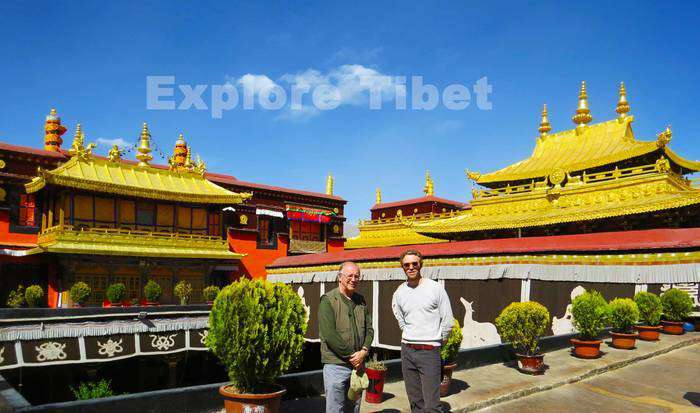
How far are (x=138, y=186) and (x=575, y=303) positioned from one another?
22921 mm

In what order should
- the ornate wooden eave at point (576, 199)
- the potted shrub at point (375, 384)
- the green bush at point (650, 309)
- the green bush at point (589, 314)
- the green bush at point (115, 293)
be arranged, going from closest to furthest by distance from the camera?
the potted shrub at point (375, 384) < the green bush at point (589, 314) < the green bush at point (650, 309) < the ornate wooden eave at point (576, 199) < the green bush at point (115, 293)

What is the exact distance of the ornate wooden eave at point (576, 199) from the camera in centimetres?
1819

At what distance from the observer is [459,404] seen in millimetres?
6969

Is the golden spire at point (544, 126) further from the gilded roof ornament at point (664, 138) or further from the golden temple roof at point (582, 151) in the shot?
the gilded roof ornament at point (664, 138)

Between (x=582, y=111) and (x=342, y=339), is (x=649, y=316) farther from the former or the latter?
(x=582, y=111)

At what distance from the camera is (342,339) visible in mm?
5020

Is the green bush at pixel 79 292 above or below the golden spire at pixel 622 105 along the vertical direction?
below

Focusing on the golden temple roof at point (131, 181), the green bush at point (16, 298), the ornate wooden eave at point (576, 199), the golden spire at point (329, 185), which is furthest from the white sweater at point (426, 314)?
the golden spire at point (329, 185)

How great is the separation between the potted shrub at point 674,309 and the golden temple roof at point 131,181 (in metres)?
21.7

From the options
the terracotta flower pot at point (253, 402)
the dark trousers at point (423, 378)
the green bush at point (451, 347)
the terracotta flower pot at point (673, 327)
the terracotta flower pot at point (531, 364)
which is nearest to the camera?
the dark trousers at point (423, 378)

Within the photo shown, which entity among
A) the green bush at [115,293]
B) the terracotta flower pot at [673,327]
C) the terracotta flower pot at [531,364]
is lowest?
the terracotta flower pot at [673,327]

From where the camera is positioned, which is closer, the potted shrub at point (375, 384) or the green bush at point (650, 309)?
the potted shrub at point (375, 384)

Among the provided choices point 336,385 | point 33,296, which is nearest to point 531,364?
point 336,385

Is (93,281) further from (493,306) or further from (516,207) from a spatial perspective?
(516,207)
